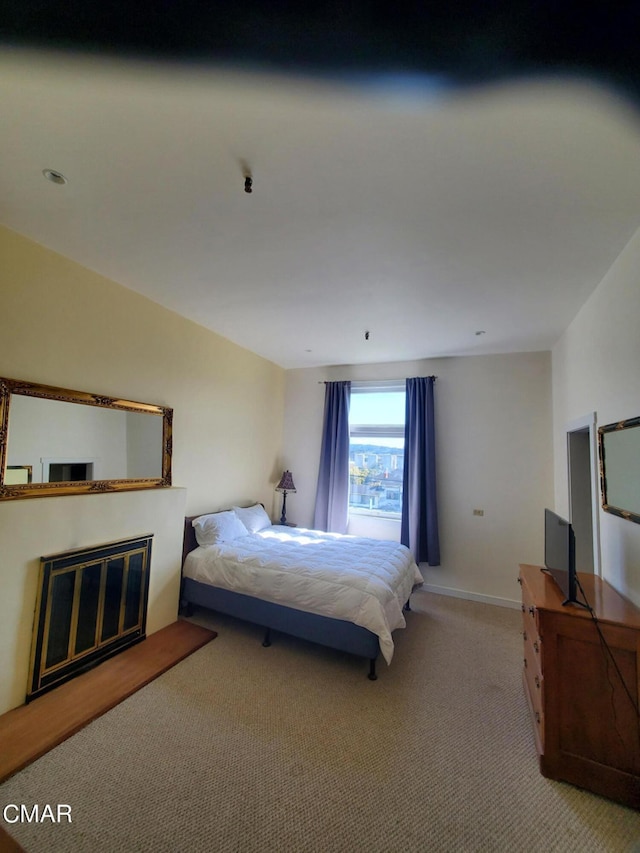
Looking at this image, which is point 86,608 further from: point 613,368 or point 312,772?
point 613,368

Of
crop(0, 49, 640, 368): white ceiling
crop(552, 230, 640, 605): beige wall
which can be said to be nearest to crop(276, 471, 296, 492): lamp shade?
crop(0, 49, 640, 368): white ceiling

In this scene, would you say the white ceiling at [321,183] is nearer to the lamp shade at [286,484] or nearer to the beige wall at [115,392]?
the beige wall at [115,392]

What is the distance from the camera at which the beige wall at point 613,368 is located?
5.79 ft

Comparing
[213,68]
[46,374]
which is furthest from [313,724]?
[213,68]

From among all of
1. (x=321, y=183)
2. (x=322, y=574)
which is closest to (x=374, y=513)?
(x=322, y=574)

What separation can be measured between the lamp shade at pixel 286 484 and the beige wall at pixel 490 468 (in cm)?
124

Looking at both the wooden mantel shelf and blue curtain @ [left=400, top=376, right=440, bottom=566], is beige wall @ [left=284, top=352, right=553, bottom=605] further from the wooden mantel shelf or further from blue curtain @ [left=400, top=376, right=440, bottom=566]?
the wooden mantel shelf

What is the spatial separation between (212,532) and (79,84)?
3089mm

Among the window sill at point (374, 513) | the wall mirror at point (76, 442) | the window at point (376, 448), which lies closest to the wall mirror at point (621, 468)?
the window at point (376, 448)

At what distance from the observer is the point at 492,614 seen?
11.1ft

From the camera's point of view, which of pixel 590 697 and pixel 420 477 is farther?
pixel 420 477

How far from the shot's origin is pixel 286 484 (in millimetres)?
4582

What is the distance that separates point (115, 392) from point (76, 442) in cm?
49

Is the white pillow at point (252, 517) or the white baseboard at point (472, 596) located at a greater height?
the white pillow at point (252, 517)
